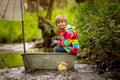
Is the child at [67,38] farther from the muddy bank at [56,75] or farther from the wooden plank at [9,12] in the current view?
the wooden plank at [9,12]

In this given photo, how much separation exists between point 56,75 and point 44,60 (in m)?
0.53

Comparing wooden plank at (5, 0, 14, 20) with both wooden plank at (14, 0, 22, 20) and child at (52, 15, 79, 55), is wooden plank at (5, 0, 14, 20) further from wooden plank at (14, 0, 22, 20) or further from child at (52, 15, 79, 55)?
child at (52, 15, 79, 55)

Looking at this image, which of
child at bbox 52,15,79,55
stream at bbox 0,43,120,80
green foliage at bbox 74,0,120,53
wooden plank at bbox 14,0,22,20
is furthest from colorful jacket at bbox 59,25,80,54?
wooden plank at bbox 14,0,22,20

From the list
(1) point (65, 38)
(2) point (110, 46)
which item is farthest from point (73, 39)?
(2) point (110, 46)

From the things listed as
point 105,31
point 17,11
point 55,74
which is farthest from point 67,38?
point 17,11

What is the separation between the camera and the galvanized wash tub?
6900 mm

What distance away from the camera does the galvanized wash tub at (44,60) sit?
6900 mm

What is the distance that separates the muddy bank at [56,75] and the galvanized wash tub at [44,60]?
14cm

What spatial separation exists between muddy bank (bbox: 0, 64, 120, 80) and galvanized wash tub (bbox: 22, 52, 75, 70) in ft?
0.45

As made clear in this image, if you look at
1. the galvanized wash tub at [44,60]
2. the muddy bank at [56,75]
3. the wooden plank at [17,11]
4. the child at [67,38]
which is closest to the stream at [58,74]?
the muddy bank at [56,75]

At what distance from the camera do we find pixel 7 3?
7.26 meters

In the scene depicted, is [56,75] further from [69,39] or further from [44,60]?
[69,39]

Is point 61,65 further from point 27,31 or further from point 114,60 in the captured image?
point 27,31

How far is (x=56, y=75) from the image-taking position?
21.5ft
